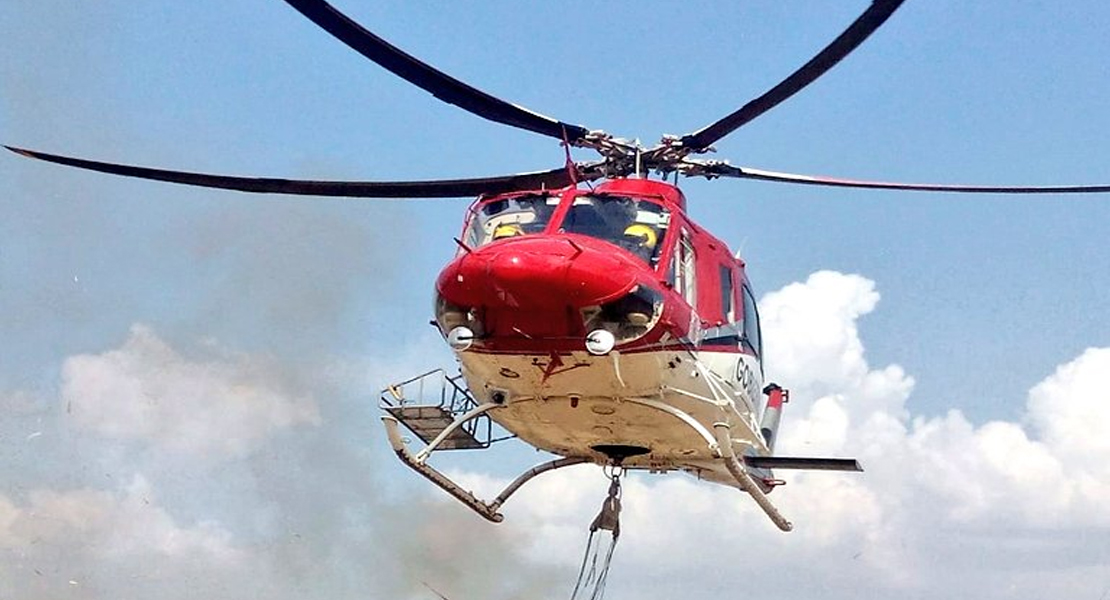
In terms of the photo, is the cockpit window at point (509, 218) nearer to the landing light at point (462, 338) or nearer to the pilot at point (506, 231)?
the pilot at point (506, 231)

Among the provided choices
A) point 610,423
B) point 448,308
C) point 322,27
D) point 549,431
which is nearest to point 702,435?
point 610,423

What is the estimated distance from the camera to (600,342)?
9.87 m

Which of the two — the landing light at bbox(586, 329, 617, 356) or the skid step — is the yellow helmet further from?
the skid step

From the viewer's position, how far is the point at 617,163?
43.1 ft

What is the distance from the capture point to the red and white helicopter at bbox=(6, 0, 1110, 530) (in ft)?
32.1

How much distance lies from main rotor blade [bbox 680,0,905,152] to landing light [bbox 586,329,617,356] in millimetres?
2556

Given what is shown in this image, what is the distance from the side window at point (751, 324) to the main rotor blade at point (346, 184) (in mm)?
2198

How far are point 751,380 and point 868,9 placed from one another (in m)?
5.23

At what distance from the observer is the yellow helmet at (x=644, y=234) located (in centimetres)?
1079

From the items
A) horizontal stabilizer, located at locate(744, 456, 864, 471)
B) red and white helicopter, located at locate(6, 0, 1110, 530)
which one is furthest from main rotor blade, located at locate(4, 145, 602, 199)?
horizontal stabilizer, located at locate(744, 456, 864, 471)

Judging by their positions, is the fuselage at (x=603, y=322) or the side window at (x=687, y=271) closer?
the fuselage at (x=603, y=322)

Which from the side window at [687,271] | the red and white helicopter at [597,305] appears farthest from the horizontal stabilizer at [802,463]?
the side window at [687,271]

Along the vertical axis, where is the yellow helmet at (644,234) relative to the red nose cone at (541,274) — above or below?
above

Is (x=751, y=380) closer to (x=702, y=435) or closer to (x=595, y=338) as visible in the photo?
(x=702, y=435)
